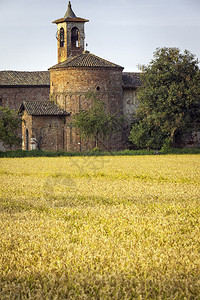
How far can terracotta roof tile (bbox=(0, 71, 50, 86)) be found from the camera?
4741cm

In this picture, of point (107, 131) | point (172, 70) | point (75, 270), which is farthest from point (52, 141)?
point (75, 270)

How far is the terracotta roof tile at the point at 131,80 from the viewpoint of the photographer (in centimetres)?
4256

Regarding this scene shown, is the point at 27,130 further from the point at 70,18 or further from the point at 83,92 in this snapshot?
the point at 70,18

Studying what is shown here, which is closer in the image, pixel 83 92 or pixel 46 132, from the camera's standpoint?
pixel 46 132

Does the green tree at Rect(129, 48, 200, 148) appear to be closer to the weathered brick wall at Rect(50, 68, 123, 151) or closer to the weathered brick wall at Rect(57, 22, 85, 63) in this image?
the weathered brick wall at Rect(50, 68, 123, 151)

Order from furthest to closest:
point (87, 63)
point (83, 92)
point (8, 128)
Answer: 1. point (87, 63)
2. point (83, 92)
3. point (8, 128)

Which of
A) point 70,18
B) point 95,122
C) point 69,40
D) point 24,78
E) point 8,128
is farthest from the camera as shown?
point 24,78

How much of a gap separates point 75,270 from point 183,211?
353 cm

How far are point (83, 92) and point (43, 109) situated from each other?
390 centimetres

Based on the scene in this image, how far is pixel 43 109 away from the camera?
40031 mm

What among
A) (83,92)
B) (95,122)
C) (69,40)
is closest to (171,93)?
(95,122)

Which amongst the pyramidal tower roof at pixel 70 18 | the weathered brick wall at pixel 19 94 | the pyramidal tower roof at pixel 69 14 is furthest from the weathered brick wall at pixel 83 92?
the pyramidal tower roof at pixel 69 14

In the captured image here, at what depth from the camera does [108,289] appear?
130 inches

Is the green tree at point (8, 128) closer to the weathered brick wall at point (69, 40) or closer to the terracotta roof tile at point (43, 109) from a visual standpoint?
the terracotta roof tile at point (43, 109)
